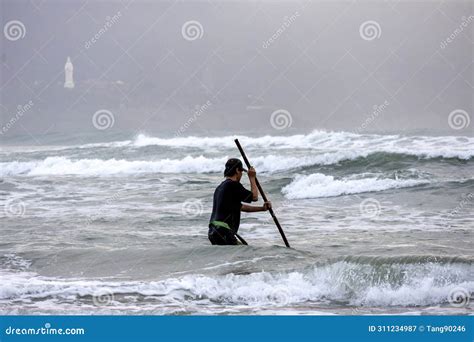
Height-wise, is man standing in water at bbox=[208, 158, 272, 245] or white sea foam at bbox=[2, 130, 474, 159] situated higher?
white sea foam at bbox=[2, 130, 474, 159]

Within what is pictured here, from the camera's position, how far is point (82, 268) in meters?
8.48

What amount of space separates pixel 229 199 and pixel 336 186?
9088mm

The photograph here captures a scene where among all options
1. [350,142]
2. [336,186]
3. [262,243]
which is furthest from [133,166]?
[262,243]

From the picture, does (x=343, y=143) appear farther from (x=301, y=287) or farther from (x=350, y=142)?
(x=301, y=287)

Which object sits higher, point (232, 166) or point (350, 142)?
point (350, 142)

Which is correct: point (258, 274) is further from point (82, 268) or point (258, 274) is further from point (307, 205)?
point (307, 205)

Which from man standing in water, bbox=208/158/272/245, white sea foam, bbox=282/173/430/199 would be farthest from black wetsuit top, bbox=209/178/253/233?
white sea foam, bbox=282/173/430/199

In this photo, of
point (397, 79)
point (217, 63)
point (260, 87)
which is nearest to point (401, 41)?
point (397, 79)

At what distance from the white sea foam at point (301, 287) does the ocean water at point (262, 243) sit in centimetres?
2

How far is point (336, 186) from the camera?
54.4ft

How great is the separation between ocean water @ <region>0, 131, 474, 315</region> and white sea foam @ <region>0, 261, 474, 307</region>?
0.02 metres

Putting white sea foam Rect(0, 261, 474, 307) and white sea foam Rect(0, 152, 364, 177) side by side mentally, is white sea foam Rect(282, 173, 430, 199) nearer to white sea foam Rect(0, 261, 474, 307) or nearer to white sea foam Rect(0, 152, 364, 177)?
white sea foam Rect(0, 152, 364, 177)

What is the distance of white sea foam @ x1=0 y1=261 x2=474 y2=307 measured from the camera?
6875mm

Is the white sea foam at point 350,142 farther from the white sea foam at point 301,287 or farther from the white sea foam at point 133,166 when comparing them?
the white sea foam at point 301,287
